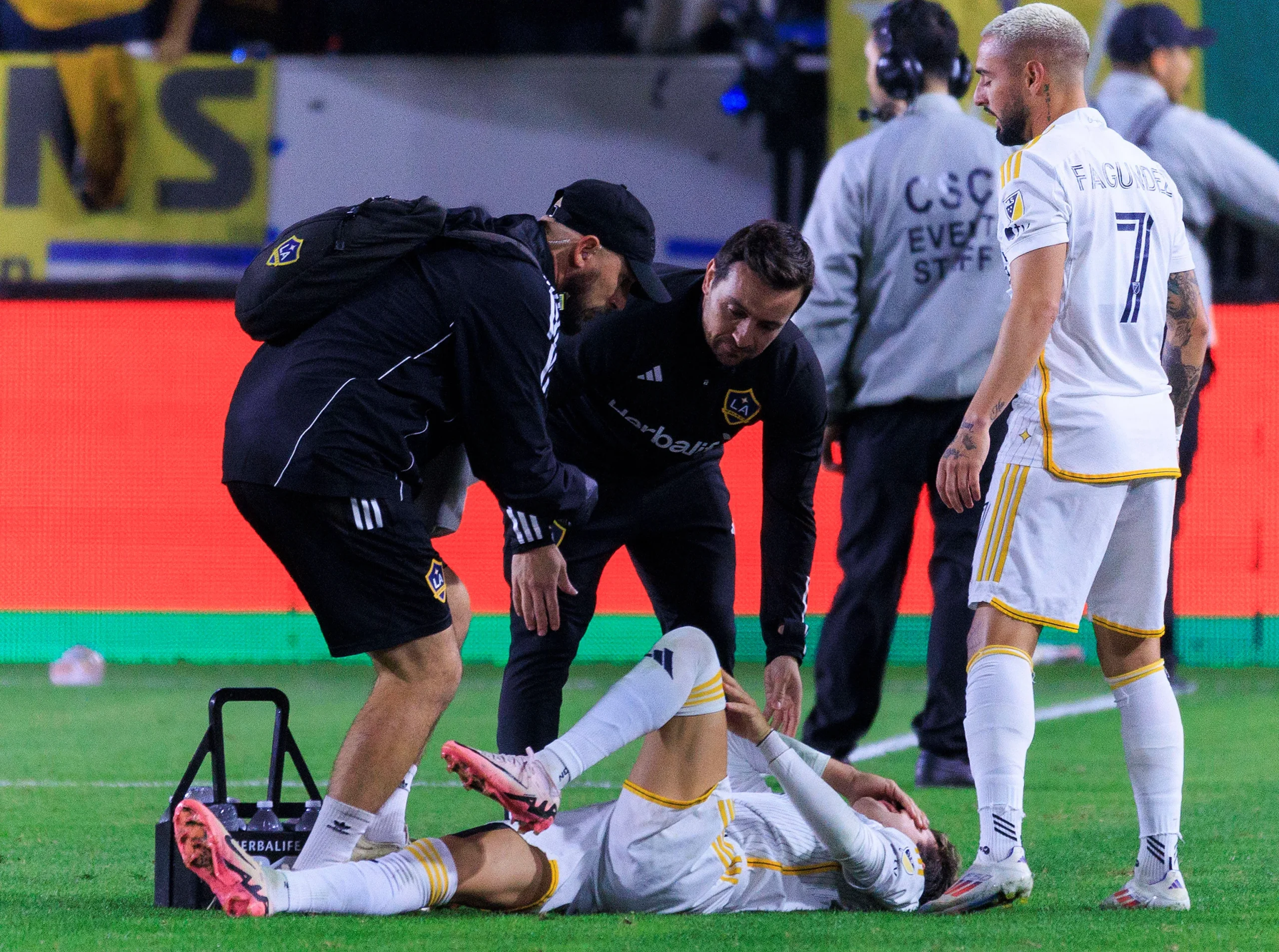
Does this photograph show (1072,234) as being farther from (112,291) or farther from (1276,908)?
(112,291)

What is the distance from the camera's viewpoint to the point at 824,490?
8.18m

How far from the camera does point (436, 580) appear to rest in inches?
126

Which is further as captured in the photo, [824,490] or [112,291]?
[112,291]

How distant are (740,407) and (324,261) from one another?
1.22 m

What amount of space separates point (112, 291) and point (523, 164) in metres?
2.65

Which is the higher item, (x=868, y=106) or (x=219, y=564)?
(x=868, y=106)

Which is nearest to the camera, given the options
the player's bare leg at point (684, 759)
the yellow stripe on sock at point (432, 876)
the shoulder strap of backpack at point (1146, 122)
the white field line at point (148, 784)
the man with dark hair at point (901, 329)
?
the yellow stripe on sock at point (432, 876)

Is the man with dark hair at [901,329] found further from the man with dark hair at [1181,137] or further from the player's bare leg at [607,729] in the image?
the player's bare leg at [607,729]

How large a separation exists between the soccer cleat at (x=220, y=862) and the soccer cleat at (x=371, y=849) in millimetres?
425

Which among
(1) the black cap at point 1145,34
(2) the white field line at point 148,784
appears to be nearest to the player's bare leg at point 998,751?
(2) the white field line at point 148,784

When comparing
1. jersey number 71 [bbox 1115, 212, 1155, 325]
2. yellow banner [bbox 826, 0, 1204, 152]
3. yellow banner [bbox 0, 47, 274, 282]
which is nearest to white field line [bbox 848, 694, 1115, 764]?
jersey number 71 [bbox 1115, 212, 1155, 325]

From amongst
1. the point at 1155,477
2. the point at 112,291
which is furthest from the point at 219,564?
the point at 1155,477

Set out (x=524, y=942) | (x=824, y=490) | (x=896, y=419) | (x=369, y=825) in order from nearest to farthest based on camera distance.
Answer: (x=524, y=942)
(x=369, y=825)
(x=896, y=419)
(x=824, y=490)

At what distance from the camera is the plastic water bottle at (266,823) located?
10.7 feet
